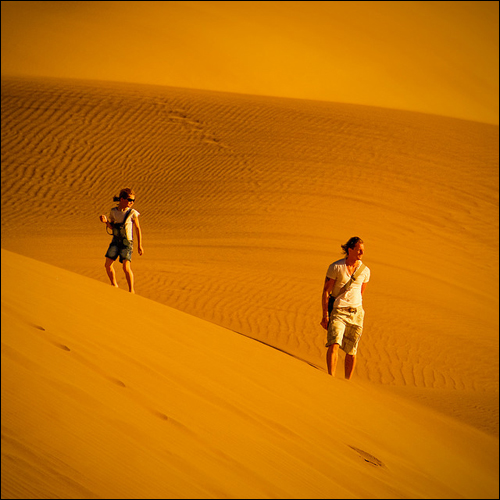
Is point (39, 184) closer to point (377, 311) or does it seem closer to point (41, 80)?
point (41, 80)

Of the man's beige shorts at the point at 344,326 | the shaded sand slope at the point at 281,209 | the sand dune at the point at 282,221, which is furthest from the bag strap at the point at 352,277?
the shaded sand slope at the point at 281,209

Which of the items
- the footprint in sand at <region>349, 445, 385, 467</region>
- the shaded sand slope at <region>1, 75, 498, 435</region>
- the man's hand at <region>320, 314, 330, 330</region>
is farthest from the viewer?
the shaded sand slope at <region>1, 75, 498, 435</region>

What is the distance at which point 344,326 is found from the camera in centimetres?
667

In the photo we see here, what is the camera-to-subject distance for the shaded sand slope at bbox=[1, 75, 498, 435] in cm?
1145

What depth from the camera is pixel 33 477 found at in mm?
2816

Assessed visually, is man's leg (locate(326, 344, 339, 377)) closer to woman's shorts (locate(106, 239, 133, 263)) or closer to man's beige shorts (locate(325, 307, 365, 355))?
man's beige shorts (locate(325, 307, 365, 355))

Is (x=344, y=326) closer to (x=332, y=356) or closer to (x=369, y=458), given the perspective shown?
(x=332, y=356)

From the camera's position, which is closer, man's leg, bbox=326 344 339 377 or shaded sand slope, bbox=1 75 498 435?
man's leg, bbox=326 344 339 377

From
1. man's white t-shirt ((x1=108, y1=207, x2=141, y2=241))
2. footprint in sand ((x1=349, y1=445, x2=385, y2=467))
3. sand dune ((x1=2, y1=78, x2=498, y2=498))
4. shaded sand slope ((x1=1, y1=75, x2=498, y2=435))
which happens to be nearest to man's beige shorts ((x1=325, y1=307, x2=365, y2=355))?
sand dune ((x1=2, y1=78, x2=498, y2=498))

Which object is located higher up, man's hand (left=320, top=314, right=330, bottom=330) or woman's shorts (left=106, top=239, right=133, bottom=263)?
woman's shorts (left=106, top=239, right=133, bottom=263)

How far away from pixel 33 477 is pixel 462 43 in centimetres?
5127

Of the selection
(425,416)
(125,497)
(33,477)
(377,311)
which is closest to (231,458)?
(125,497)

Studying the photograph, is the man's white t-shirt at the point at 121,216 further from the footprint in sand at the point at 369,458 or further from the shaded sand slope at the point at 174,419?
the footprint in sand at the point at 369,458

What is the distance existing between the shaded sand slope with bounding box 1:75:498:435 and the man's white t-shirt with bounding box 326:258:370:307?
9.49 ft
